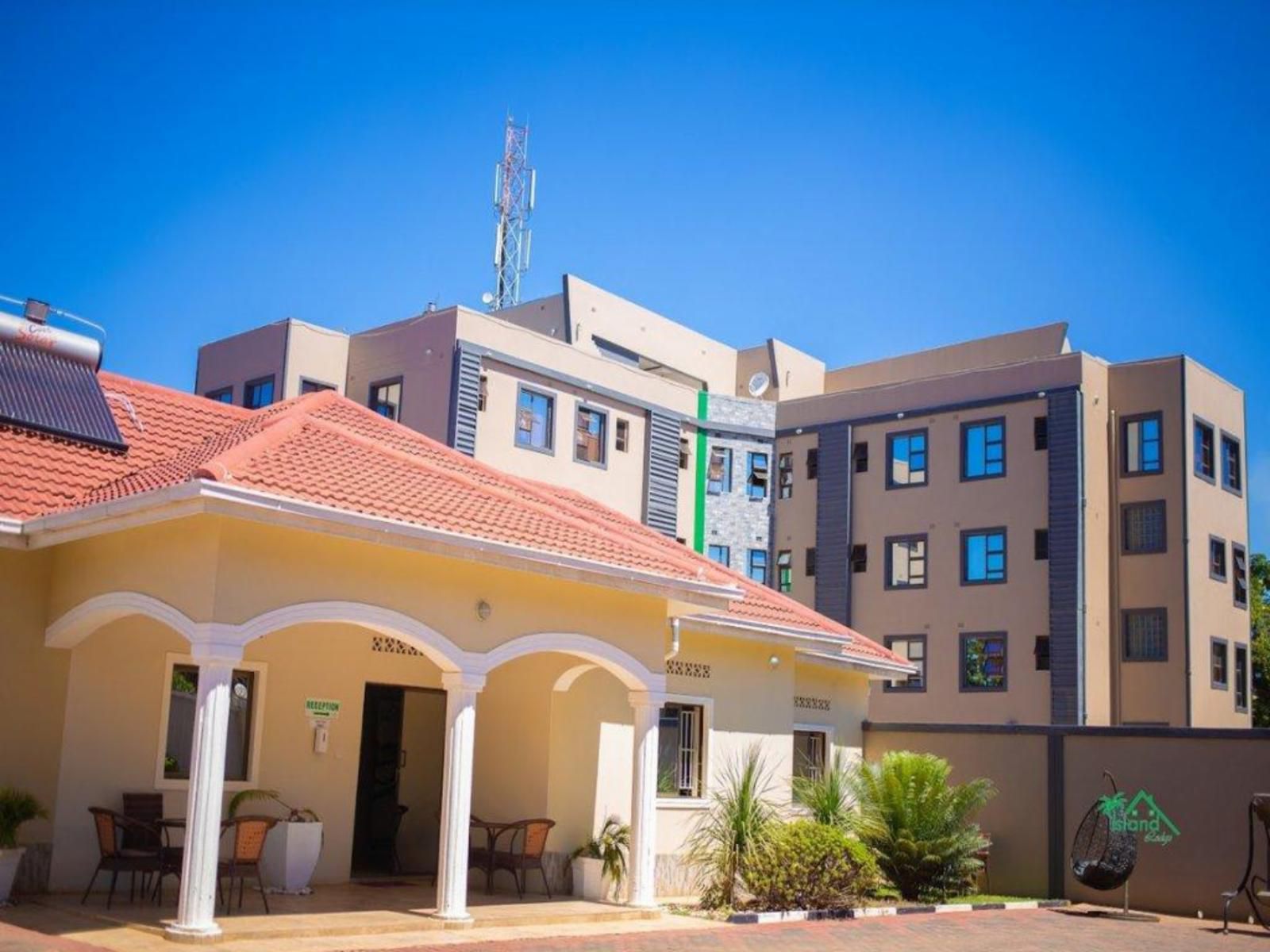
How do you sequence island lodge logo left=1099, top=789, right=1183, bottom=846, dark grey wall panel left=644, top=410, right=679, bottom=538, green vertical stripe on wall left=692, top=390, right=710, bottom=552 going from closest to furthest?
island lodge logo left=1099, top=789, right=1183, bottom=846, dark grey wall panel left=644, top=410, right=679, bottom=538, green vertical stripe on wall left=692, top=390, right=710, bottom=552

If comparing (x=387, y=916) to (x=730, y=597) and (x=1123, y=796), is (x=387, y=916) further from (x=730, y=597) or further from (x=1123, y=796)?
(x=1123, y=796)

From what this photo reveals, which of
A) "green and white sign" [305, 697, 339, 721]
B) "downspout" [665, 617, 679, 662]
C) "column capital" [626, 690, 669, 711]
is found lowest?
"green and white sign" [305, 697, 339, 721]

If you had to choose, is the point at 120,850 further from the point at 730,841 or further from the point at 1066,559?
the point at 1066,559

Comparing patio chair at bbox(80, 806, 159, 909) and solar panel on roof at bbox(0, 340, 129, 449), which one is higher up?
solar panel on roof at bbox(0, 340, 129, 449)

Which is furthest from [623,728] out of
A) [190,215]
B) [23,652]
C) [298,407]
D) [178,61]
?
[178,61]

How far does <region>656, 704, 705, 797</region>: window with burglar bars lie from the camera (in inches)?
739

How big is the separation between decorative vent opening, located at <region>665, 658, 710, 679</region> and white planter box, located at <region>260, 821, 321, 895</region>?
5055 millimetres

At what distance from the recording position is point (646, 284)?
46.9 metres

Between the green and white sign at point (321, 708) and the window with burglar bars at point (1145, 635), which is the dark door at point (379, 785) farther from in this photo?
the window with burglar bars at point (1145, 635)

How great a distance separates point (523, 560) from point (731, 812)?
5.07m

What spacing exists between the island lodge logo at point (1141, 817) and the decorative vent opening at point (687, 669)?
6.20m

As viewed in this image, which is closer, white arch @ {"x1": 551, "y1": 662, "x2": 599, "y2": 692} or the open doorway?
white arch @ {"x1": 551, "y1": 662, "x2": 599, "y2": 692}

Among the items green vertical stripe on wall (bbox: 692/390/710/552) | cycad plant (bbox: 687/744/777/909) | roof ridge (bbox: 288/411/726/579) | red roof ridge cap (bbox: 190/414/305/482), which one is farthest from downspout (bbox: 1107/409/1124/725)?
red roof ridge cap (bbox: 190/414/305/482)

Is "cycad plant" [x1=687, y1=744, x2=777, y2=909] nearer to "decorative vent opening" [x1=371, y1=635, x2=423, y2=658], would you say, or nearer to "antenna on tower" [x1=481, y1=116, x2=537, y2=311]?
"decorative vent opening" [x1=371, y1=635, x2=423, y2=658]
